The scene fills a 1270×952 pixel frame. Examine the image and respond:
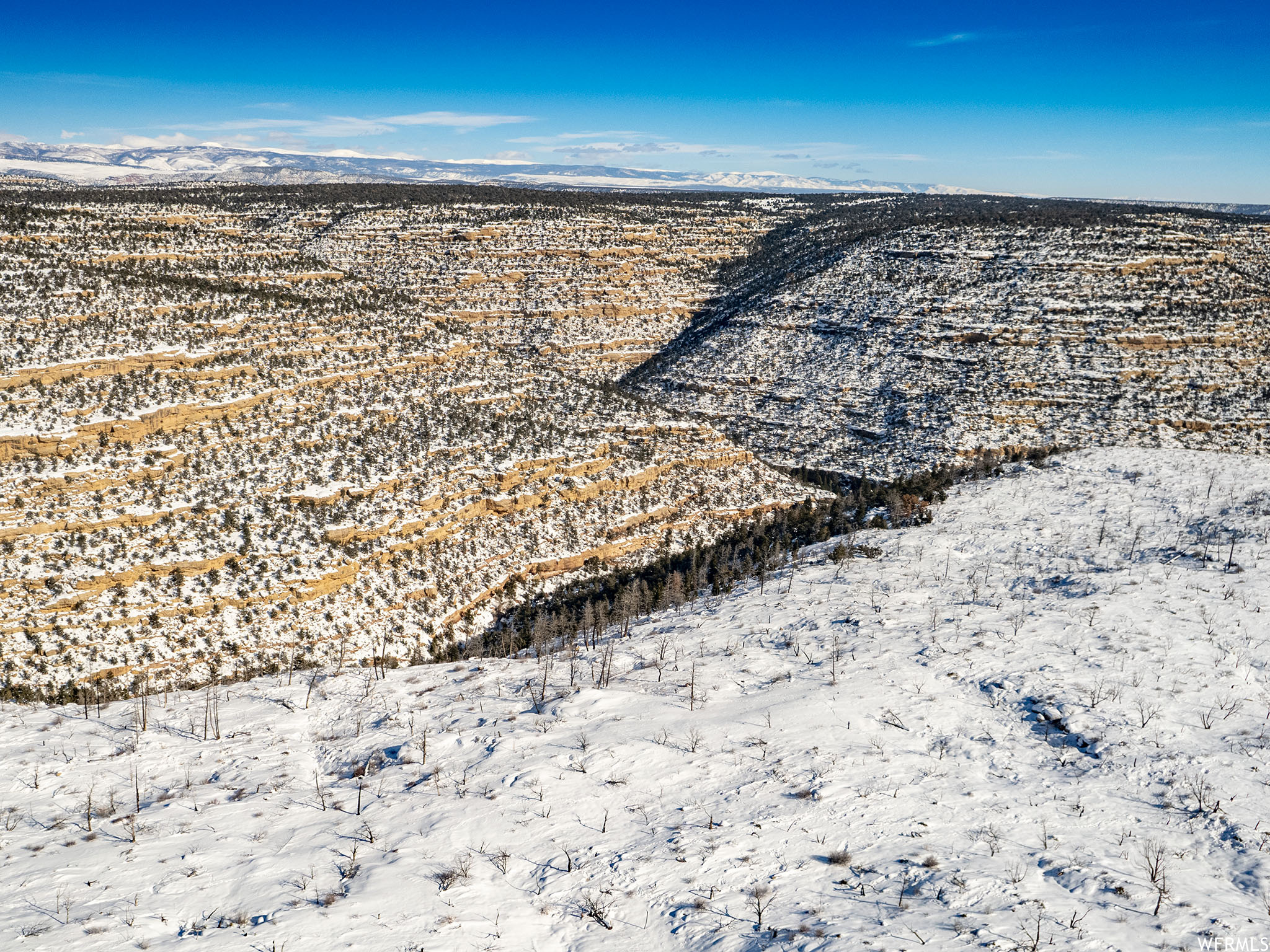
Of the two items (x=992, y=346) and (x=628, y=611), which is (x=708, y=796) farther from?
(x=992, y=346)

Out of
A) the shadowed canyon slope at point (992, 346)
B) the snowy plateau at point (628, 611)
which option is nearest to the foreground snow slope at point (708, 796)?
the snowy plateau at point (628, 611)

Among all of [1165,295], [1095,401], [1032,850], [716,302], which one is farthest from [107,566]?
[1165,295]

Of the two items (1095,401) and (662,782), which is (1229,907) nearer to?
(662,782)

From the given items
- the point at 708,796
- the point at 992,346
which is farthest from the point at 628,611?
the point at 992,346

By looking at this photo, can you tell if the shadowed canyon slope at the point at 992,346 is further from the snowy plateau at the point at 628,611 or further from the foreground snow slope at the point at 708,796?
the foreground snow slope at the point at 708,796

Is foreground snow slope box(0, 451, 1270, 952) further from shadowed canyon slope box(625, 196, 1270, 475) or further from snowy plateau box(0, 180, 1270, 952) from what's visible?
shadowed canyon slope box(625, 196, 1270, 475)

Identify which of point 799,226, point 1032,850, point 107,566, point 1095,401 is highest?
point 799,226

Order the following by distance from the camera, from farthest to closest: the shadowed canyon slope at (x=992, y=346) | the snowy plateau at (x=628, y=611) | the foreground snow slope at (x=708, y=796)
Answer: the shadowed canyon slope at (x=992, y=346)
the snowy plateau at (x=628, y=611)
the foreground snow slope at (x=708, y=796)

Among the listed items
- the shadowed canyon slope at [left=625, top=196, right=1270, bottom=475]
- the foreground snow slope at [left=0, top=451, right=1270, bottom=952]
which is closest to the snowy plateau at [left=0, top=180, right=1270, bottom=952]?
the foreground snow slope at [left=0, top=451, right=1270, bottom=952]
